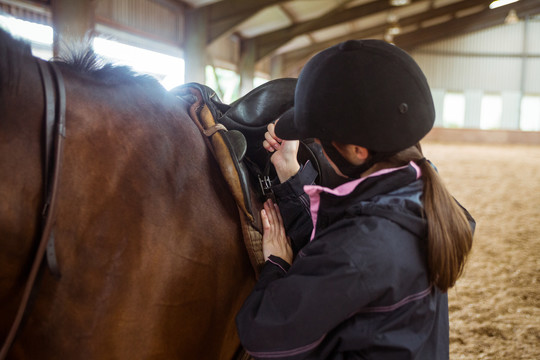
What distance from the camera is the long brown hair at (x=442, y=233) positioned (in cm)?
87

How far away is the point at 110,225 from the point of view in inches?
34.5

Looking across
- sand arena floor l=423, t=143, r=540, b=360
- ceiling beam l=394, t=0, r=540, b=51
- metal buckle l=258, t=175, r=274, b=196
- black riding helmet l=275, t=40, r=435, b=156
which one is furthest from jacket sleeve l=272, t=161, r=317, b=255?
ceiling beam l=394, t=0, r=540, b=51

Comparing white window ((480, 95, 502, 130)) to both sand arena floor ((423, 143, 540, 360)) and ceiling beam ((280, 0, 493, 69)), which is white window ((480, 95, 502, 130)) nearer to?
ceiling beam ((280, 0, 493, 69))

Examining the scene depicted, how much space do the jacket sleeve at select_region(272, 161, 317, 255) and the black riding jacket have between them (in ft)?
0.77

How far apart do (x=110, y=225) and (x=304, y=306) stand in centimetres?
43

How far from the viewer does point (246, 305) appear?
3.17ft

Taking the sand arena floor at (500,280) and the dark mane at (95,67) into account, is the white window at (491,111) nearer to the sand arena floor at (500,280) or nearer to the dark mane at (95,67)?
the sand arena floor at (500,280)

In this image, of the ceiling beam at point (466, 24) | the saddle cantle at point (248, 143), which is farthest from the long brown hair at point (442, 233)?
the ceiling beam at point (466, 24)

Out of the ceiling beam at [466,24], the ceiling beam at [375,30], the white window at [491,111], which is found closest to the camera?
the ceiling beam at [375,30]

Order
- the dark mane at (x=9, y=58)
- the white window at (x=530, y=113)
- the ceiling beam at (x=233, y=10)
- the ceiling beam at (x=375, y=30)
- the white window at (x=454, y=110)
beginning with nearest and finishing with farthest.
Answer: the dark mane at (x=9, y=58) → the ceiling beam at (x=233, y=10) → the ceiling beam at (x=375, y=30) → the white window at (x=530, y=113) → the white window at (x=454, y=110)

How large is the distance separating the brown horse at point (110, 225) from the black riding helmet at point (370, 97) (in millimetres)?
372

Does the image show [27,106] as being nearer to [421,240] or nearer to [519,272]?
[421,240]

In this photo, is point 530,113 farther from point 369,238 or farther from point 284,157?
point 369,238

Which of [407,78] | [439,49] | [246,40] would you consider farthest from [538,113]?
[407,78]
